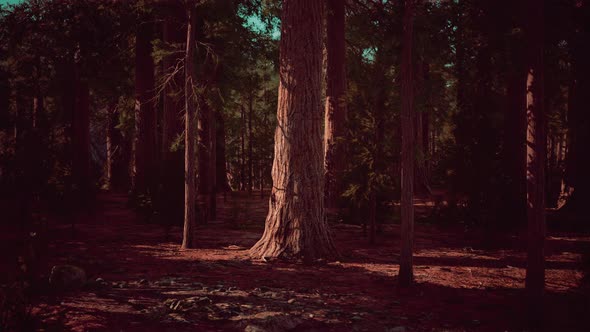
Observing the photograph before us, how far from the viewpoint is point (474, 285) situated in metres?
7.93

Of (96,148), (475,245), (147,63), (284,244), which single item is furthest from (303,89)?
(96,148)

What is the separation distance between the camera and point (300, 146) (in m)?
9.27

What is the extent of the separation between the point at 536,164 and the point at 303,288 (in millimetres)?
3987

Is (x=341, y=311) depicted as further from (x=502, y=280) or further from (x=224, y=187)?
(x=224, y=187)

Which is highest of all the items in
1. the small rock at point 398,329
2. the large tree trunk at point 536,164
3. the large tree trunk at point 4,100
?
the large tree trunk at point 4,100

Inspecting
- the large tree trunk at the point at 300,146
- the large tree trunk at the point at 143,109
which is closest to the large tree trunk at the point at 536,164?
the large tree trunk at the point at 300,146

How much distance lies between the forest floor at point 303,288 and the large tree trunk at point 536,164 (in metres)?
0.47

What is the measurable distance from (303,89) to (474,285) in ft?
16.7

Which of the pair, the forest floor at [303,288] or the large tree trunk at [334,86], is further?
the large tree trunk at [334,86]

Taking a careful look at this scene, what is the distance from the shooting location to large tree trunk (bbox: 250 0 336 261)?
9289 mm

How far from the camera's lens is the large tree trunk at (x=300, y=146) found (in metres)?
9.29

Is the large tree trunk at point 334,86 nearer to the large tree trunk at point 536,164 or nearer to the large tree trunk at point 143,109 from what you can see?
the large tree trunk at point 143,109

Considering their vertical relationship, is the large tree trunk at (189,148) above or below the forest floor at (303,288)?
above

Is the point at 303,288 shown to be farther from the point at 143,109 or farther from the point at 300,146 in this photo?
the point at 143,109
